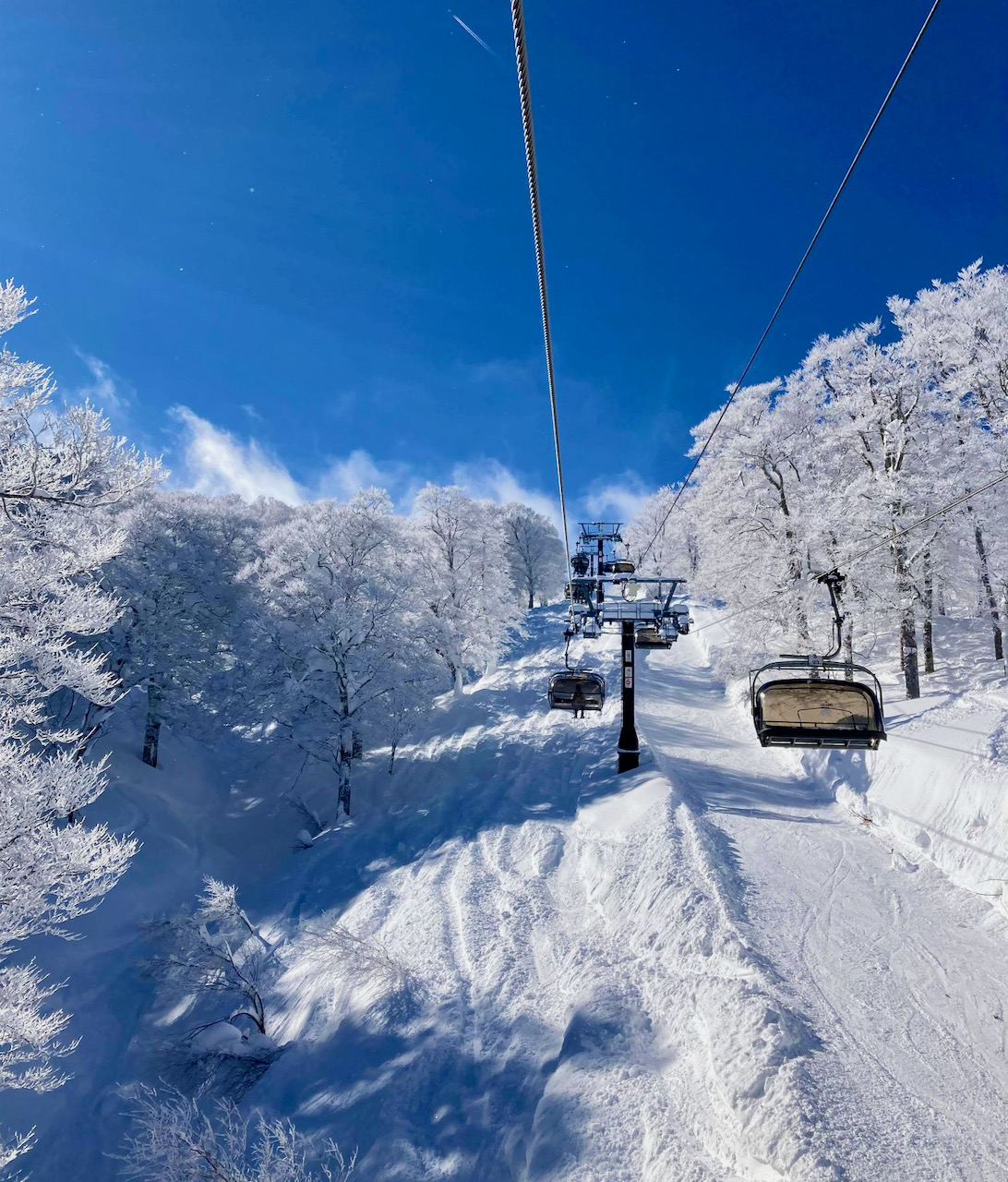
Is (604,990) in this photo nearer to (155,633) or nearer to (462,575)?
(155,633)

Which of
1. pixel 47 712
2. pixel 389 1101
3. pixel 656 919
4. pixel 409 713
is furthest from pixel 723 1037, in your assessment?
pixel 47 712

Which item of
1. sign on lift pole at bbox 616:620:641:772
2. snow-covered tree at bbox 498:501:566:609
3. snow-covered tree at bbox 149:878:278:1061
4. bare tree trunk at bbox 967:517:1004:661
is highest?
snow-covered tree at bbox 498:501:566:609

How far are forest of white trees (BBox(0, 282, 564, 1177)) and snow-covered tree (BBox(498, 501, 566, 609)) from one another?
22.9 meters

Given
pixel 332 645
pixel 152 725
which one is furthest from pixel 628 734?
pixel 152 725

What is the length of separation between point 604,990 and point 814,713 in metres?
5.46

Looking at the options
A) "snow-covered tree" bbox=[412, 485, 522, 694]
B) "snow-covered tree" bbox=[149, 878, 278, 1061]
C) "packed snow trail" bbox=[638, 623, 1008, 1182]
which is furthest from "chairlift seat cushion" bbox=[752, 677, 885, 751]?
"snow-covered tree" bbox=[412, 485, 522, 694]

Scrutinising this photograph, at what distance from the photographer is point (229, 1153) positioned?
7.10 meters

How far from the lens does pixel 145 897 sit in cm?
1438

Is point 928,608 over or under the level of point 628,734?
over

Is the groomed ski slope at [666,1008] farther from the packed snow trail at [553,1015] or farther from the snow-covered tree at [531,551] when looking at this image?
the snow-covered tree at [531,551]

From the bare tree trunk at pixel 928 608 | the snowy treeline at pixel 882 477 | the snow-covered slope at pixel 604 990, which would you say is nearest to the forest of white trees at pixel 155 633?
the snow-covered slope at pixel 604 990

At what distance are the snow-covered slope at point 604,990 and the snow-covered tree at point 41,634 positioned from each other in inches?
163

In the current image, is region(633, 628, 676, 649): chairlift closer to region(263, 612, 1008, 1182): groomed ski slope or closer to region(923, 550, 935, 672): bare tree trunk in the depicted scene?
region(263, 612, 1008, 1182): groomed ski slope

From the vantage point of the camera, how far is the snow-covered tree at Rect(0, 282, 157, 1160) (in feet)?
21.1
